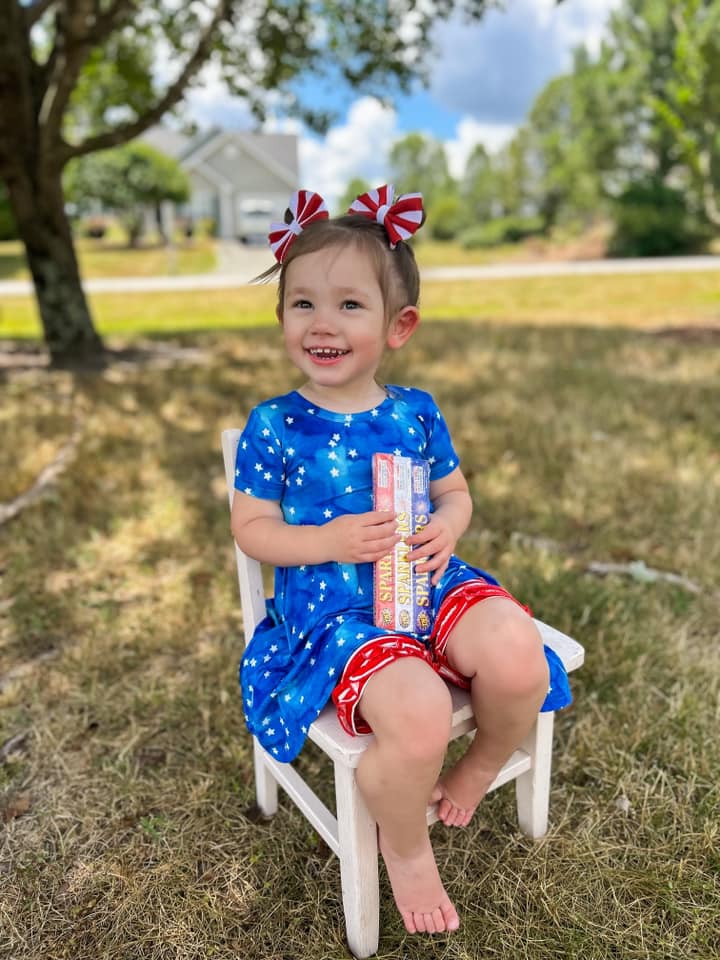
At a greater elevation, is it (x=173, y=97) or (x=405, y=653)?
(x=173, y=97)

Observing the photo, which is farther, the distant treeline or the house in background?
the house in background

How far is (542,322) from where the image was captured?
958 centimetres

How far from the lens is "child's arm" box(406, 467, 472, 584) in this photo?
5.66 ft

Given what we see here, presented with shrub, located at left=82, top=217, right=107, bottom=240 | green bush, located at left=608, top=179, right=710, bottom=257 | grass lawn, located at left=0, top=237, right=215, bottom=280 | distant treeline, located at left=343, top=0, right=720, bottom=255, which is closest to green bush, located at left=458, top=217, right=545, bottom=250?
distant treeline, located at left=343, top=0, right=720, bottom=255

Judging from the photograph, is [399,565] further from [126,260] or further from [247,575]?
[126,260]

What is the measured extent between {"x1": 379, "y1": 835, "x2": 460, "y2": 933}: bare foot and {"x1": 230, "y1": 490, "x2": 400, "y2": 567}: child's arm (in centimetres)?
61

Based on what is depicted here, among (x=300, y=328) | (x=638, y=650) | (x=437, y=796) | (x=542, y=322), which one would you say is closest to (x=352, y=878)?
(x=437, y=796)

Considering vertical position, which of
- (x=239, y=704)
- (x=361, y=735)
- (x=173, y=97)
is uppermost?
(x=173, y=97)

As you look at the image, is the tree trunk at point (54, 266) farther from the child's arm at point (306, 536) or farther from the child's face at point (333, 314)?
the child's arm at point (306, 536)

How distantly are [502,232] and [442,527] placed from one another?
3269 cm

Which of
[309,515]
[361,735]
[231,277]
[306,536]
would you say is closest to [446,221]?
[231,277]

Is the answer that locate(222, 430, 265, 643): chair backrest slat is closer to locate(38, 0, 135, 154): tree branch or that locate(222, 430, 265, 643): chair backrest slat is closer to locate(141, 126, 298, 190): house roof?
locate(38, 0, 135, 154): tree branch

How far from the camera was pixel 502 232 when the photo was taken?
32.2m

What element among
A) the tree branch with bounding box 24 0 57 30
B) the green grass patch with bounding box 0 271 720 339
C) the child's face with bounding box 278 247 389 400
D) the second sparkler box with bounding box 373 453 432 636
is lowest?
the green grass patch with bounding box 0 271 720 339
